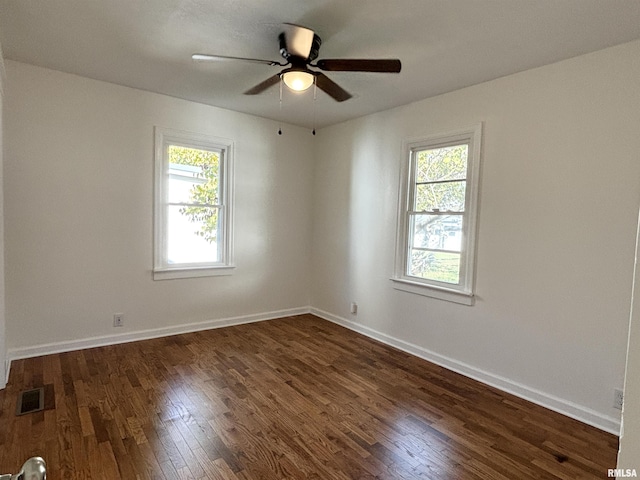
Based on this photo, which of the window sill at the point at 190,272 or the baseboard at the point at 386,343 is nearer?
the baseboard at the point at 386,343

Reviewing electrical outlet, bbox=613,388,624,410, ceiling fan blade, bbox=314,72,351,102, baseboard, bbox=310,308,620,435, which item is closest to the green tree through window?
ceiling fan blade, bbox=314,72,351,102

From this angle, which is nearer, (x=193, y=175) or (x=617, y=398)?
(x=617, y=398)

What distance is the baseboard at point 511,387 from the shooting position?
2.48 m

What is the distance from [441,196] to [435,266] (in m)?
0.70

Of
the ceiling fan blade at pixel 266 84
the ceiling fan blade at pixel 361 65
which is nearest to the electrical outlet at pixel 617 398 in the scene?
the ceiling fan blade at pixel 361 65

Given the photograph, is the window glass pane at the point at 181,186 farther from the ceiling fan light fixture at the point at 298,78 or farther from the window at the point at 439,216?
the window at the point at 439,216

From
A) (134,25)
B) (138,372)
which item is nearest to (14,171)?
(134,25)

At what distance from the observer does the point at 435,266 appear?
11.8ft

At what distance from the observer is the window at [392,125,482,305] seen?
3.26 m

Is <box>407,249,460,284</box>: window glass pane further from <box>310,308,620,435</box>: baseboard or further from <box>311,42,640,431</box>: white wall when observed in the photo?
<box>310,308,620,435</box>: baseboard

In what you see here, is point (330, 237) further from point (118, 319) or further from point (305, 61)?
point (305, 61)

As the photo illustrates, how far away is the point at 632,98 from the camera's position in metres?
2.35

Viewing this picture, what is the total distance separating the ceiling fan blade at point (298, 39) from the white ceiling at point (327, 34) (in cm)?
15

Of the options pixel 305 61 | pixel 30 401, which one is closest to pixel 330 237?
pixel 305 61
